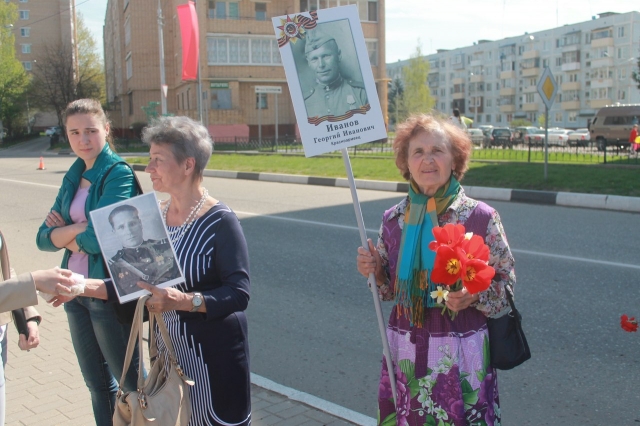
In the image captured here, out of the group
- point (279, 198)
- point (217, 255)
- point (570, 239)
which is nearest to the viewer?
point (217, 255)

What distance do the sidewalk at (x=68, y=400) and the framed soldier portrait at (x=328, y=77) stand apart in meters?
1.93

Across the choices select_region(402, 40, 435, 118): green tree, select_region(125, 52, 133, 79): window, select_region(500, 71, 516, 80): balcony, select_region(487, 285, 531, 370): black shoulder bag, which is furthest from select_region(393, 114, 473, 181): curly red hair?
select_region(500, 71, 516, 80): balcony

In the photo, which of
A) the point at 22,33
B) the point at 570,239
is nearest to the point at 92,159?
the point at 570,239

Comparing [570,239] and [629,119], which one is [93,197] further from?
[629,119]

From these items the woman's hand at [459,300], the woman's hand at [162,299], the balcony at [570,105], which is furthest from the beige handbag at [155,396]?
the balcony at [570,105]

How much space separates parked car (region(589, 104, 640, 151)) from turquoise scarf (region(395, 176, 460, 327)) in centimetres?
3783

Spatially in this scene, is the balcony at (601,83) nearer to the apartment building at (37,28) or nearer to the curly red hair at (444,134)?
the apartment building at (37,28)

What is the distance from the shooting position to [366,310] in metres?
6.25

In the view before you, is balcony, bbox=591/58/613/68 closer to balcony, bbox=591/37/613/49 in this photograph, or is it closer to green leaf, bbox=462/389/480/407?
balcony, bbox=591/37/613/49

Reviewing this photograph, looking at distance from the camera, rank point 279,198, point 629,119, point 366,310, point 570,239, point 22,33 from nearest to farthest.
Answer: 1. point 366,310
2. point 570,239
3. point 279,198
4. point 629,119
5. point 22,33

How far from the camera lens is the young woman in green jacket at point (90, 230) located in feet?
10.3

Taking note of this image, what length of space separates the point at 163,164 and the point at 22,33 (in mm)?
113402

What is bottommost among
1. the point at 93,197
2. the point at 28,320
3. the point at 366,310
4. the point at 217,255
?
the point at 366,310

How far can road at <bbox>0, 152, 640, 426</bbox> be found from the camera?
440cm
